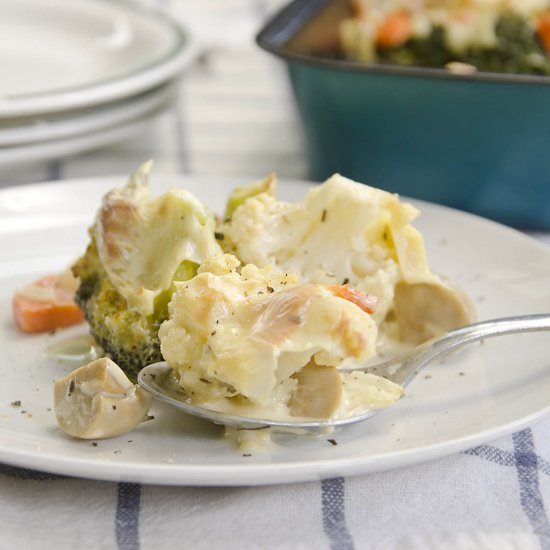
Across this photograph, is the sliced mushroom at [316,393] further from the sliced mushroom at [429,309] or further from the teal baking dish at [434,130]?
the teal baking dish at [434,130]

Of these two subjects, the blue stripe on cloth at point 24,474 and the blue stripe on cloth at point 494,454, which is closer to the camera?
the blue stripe on cloth at point 24,474

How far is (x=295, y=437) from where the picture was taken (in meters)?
1.41

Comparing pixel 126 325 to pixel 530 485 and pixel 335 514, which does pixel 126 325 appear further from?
pixel 530 485

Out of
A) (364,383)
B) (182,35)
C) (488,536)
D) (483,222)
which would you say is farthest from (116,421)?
(182,35)

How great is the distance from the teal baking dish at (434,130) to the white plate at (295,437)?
25cm

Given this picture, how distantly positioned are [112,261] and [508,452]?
689 mm

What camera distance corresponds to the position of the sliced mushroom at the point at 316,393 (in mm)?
1388

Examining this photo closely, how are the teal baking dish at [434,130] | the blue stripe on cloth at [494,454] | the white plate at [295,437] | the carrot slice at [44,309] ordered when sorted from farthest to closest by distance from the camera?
1. the teal baking dish at [434,130]
2. the carrot slice at [44,309]
3. the blue stripe on cloth at [494,454]
4. the white plate at [295,437]

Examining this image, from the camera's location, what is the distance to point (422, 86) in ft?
7.39

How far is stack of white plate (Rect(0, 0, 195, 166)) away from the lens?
245cm

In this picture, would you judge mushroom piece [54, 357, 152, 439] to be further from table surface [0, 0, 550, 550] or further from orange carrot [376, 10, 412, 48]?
orange carrot [376, 10, 412, 48]

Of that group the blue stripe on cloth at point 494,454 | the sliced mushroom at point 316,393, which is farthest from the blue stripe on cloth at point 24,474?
the blue stripe on cloth at point 494,454

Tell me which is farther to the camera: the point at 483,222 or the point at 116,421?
the point at 483,222

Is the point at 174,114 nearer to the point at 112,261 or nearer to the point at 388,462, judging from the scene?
the point at 112,261
